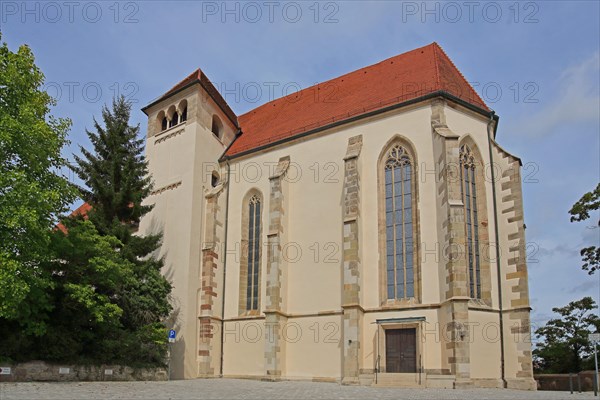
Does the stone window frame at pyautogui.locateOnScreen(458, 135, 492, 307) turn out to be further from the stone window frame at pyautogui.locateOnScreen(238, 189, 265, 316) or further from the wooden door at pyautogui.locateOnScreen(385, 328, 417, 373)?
the stone window frame at pyautogui.locateOnScreen(238, 189, 265, 316)

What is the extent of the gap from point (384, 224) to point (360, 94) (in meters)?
6.72

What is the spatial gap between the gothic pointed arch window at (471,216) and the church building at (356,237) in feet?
0.19

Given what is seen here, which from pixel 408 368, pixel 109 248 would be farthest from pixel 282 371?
pixel 109 248

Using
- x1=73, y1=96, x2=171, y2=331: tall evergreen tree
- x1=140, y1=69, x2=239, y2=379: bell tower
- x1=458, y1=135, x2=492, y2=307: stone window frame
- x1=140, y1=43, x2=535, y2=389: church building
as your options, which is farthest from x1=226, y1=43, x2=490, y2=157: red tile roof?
x1=73, y1=96, x2=171, y2=331: tall evergreen tree

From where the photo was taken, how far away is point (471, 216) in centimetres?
2003

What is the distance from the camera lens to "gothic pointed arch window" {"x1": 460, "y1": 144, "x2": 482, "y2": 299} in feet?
63.2

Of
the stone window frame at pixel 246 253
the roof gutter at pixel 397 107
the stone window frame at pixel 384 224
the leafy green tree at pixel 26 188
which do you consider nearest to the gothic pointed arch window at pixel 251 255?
the stone window frame at pixel 246 253

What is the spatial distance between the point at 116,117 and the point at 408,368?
15.7 m

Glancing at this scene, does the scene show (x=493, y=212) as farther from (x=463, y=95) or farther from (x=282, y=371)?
(x=282, y=371)

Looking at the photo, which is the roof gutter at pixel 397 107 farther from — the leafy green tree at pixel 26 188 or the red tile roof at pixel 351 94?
the leafy green tree at pixel 26 188

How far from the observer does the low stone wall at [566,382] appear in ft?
52.8

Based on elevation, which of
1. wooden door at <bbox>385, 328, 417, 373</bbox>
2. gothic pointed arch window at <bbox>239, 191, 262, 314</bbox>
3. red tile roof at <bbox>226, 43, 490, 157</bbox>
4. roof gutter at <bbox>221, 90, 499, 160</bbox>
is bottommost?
wooden door at <bbox>385, 328, 417, 373</bbox>

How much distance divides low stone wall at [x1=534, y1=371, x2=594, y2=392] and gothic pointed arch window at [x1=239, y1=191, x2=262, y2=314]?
11.1 metres

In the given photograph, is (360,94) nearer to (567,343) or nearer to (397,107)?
(397,107)
